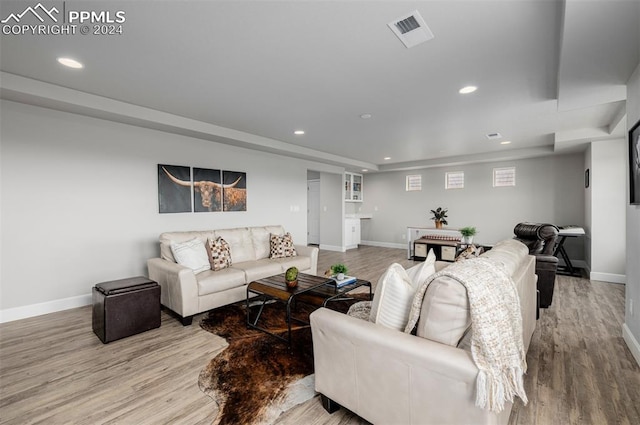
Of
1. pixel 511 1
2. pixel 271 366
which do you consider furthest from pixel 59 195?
pixel 511 1

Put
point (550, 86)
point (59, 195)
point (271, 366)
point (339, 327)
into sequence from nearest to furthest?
point (339, 327) → point (271, 366) → point (550, 86) → point (59, 195)

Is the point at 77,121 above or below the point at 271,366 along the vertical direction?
above

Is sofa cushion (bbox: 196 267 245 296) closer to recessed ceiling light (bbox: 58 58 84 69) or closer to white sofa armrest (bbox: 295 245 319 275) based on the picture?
white sofa armrest (bbox: 295 245 319 275)

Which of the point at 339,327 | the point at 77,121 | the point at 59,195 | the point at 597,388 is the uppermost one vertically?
the point at 77,121

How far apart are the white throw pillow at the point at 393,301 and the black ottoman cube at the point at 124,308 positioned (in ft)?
7.82

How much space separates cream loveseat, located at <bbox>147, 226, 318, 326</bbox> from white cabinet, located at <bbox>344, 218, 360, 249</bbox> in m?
3.44

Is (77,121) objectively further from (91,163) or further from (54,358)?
(54,358)

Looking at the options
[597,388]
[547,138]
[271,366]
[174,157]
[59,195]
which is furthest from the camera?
[547,138]

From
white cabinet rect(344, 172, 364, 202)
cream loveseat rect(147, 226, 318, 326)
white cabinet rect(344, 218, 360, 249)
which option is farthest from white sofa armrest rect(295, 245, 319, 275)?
white cabinet rect(344, 172, 364, 202)

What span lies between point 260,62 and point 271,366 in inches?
Result: 96.7

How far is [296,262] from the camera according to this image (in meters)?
4.27

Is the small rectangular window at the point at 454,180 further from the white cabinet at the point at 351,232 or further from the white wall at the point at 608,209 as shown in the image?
the white wall at the point at 608,209

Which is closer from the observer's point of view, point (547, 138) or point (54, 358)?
point (54, 358)

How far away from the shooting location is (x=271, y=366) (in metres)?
2.24
